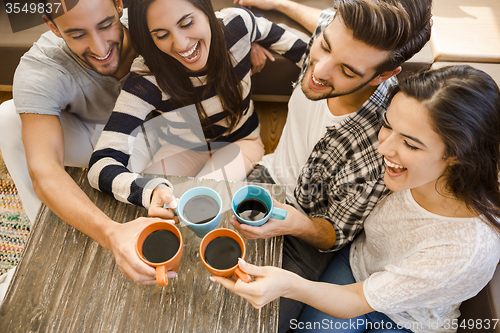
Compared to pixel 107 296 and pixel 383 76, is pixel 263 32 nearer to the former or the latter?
pixel 383 76

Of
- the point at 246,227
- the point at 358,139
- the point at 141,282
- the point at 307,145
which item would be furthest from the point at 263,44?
the point at 141,282

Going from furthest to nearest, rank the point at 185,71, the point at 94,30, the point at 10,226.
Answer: the point at 10,226
the point at 185,71
the point at 94,30

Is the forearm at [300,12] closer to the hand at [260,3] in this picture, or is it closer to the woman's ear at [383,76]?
the hand at [260,3]

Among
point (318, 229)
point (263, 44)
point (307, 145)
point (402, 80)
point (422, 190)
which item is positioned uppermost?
point (402, 80)

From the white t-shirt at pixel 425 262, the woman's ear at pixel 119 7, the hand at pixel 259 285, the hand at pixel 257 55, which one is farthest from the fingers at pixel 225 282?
the hand at pixel 257 55

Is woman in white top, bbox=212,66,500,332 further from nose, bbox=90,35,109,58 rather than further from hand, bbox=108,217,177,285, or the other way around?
nose, bbox=90,35,109,58

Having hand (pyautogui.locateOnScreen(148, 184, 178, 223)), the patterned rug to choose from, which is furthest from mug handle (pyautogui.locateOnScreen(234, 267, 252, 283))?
the patterned rug

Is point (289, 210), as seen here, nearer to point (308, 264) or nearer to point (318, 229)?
point (318, 229)

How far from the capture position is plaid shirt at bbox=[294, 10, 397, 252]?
38.1 inches

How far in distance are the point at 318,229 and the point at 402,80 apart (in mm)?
539

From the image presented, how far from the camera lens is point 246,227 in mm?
797

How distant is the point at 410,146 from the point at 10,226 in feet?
6.48

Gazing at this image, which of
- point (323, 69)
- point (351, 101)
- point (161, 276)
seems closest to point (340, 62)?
point (323, 69)

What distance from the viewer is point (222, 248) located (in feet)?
2.46
